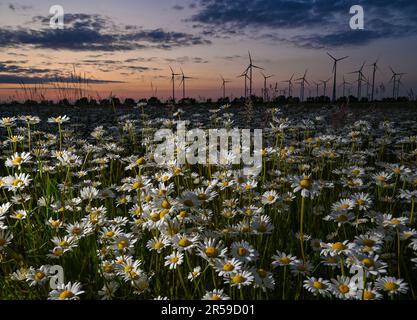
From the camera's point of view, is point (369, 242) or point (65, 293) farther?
point (369, 242)

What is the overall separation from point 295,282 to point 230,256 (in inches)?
33.9

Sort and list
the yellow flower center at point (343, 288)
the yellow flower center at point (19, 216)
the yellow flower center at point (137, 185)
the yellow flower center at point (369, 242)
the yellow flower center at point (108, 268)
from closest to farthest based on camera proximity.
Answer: the yellow flower center at point (343, 288), the yellow flower center at point (369, 242), the yellow flower center at point (108, 268), the yellow flower center at point (137, 185), the yellow flower center at point (19, 216)

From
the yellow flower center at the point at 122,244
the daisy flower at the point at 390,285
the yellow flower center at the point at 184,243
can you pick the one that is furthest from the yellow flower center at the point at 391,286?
the yellow flower center at the point at 122,244

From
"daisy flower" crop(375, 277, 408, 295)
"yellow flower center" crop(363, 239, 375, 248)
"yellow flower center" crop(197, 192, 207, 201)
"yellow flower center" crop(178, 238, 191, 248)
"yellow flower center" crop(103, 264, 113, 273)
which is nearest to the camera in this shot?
"daisy flower" crop(375, 277, 408, 295)

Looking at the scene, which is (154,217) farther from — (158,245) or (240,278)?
(240,278)

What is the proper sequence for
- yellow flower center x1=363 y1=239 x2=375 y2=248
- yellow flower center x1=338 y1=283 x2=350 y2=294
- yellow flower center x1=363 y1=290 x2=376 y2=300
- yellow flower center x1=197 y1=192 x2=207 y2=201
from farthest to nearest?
yellow flower center x1=197 y1=192 x2=207 y2=201
yellow flower center x1=363 y1=239 x2=375 y2=248
yellow flower center x1=338 y1=283 x2=350 y2=294
yellow flower center x1=363 y1=290 x2=376 y2=300

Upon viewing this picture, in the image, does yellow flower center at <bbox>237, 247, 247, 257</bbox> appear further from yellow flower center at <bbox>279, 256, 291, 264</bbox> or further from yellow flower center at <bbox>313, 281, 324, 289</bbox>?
yellow flower center at <bbox>313, 281, 324, 289</bbox>

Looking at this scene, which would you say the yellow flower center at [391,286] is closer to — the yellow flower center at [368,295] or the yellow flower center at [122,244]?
the yellow flower center at [368,295]

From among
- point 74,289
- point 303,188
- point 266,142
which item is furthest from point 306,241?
point 266,142

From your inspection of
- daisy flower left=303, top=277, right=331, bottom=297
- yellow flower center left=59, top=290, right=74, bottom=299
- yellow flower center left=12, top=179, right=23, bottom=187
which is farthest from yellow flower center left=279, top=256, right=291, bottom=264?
yellow flower center left=12, top=179, right=23, bottom=187

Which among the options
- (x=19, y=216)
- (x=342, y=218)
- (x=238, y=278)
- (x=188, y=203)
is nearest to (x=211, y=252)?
(x=238, y=278)

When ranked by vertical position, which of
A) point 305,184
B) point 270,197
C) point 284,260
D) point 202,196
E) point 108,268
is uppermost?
point 305,184

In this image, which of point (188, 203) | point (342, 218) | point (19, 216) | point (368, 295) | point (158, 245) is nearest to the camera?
point (368, 295)
